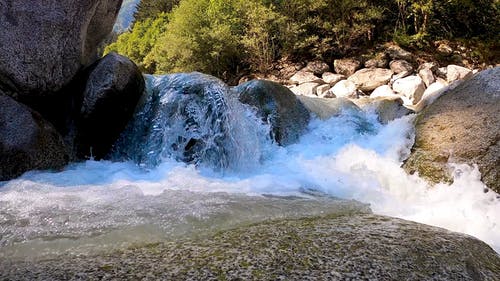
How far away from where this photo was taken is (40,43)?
6.64m

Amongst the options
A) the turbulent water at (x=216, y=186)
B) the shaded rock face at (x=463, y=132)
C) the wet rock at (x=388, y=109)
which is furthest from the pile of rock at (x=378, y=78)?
the shaded rock face at (x=463, y=132)

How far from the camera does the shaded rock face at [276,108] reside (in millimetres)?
8769

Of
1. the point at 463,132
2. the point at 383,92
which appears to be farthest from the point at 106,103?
the point at 383,92

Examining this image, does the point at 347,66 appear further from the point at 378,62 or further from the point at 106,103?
the point at 106,103

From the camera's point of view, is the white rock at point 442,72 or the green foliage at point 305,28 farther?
the green foliage at point 305,28

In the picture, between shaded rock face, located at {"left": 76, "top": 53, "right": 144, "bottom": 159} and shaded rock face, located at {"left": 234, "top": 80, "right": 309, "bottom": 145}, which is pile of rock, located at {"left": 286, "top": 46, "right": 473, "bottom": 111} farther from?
shaded rock face, located at {"left": 76, "top": 53, "right": 144, "bottom": 159}

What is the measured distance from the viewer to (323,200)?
4.93m

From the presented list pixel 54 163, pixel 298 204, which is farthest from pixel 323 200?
pixel 54 163

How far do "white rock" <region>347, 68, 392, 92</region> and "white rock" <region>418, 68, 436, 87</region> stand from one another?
118cm

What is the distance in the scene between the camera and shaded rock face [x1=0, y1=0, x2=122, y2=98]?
21.0 feet

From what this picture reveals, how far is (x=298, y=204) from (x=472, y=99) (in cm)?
401

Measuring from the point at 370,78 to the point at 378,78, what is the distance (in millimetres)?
388

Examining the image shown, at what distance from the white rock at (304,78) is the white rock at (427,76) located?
3865 millimetres

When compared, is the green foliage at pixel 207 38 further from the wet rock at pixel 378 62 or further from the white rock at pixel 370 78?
the white rock at pixel 370 78
